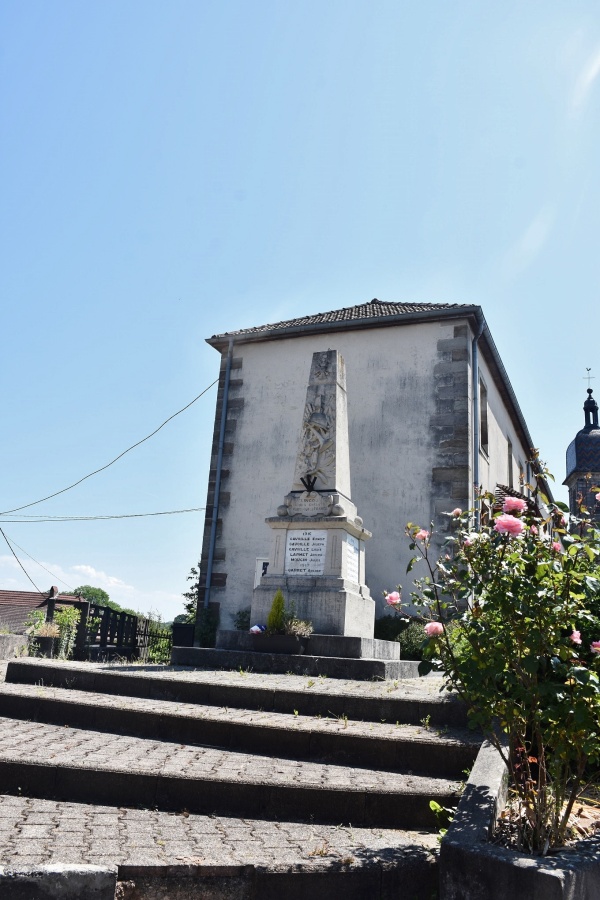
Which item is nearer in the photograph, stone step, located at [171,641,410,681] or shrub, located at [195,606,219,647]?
stone step, located at [171,641,410,681]

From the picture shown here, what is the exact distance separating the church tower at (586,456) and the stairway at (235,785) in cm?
3904

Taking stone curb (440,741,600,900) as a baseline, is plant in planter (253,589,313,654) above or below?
above

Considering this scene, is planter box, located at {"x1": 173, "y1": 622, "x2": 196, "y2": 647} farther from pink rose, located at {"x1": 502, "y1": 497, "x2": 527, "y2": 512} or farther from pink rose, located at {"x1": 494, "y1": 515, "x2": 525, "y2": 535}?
pink rose, located at {"x1": 494, "y1": 515, "x2": 525, "y2": 535}

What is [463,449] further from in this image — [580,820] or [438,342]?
[580,820]

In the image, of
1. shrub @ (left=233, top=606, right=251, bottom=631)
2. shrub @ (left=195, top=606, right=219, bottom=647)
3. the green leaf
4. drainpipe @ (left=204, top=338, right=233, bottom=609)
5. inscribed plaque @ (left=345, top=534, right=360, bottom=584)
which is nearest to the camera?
the green leaf

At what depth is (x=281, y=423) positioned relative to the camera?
1497 centimetres

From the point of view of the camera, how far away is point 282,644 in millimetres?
8578

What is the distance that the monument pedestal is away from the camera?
9.07 metres

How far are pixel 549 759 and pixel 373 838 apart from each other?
105cm

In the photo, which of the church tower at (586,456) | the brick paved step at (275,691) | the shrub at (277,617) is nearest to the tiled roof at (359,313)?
the shrub at (277,617)

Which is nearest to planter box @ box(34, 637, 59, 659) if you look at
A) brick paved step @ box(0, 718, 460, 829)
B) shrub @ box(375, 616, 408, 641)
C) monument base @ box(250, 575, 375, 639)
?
monument base @ box(250, 575, 375, 639)

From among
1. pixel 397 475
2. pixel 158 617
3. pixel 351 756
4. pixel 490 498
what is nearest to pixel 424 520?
pixel 397 475

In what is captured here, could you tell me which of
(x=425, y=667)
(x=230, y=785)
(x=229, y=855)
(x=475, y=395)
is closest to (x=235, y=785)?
(x=230, y=785)

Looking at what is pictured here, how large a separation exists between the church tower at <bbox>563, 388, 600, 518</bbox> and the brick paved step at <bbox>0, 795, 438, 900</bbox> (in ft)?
134
